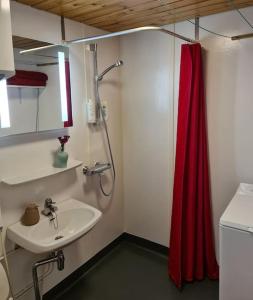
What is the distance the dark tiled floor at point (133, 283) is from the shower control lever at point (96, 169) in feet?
3.05

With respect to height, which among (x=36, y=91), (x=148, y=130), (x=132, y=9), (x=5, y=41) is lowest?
(x=148, y=130)

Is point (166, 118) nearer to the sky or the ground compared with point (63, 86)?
nearer to the ground

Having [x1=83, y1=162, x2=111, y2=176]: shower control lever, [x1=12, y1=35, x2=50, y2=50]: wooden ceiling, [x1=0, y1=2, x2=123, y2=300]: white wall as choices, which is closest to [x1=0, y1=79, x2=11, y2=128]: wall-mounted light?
[x1=0, y1=2, x2=123, y2=300]: white wall

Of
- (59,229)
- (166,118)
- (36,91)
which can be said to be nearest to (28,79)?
(36,91)

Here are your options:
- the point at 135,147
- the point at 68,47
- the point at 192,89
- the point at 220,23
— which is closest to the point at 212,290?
the point at 135,147

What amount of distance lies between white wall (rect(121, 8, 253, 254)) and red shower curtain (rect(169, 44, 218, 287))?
118 mm

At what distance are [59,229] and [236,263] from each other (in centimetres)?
123

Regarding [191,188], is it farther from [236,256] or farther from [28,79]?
[28,79]

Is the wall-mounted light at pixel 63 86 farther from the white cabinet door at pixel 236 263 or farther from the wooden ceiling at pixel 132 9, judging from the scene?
the white cabinet door at pixel 236 263

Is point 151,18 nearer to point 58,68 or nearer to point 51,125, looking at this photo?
point 58,68

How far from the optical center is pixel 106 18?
2.09 m

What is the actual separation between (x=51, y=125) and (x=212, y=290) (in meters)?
1.87

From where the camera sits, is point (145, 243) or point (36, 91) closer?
point (36, 91)

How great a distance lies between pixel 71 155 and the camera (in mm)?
2238
